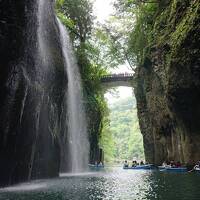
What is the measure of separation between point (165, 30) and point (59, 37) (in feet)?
32.6

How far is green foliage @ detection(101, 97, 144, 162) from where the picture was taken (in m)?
119

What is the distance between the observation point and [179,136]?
33281 mm

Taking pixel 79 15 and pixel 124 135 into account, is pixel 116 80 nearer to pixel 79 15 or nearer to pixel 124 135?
pixel 79 15

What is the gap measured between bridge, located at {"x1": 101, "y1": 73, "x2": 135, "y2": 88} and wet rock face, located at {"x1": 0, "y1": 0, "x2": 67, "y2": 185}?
2852cm

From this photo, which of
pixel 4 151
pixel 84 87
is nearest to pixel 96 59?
pixel 84 87

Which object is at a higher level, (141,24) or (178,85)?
(141,24)

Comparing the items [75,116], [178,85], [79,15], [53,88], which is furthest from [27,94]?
[79,15]

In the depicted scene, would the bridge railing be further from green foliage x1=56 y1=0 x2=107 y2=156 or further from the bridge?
green foliage x1=56 y1=0 x2=107 y2=156

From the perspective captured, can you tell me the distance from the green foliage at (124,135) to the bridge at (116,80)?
2241 centimetres

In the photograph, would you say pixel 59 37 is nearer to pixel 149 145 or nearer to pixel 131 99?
pixel 149 145

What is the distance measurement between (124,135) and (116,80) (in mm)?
85726

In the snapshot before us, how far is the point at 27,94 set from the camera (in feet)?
70.0

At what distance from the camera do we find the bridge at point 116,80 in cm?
5816

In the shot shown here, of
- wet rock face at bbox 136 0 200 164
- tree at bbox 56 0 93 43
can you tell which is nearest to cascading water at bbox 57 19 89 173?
tree at bbox 56 0 93 43
